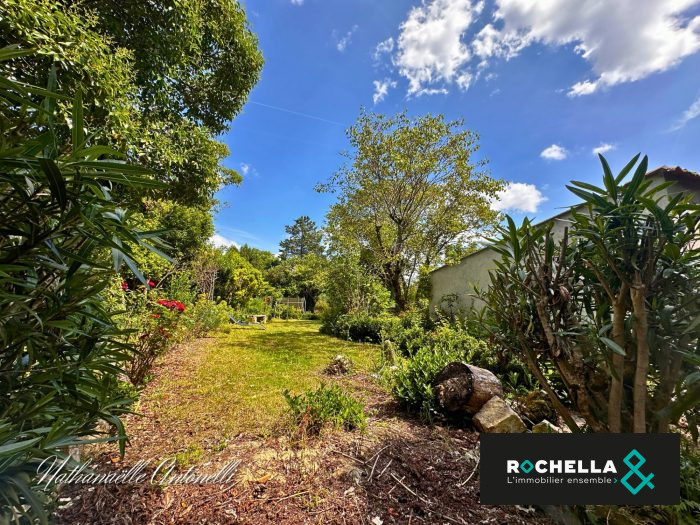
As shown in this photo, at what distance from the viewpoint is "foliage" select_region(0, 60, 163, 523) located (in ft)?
2.38

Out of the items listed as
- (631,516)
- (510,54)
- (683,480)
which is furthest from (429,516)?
(510,54)

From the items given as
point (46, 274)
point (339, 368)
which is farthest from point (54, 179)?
point (339, 368)

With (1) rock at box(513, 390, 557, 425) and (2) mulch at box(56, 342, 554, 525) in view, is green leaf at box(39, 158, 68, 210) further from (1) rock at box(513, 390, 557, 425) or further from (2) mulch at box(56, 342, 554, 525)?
(1) rock at box(513, 390, 557, 425)

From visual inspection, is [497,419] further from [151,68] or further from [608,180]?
[151,68]

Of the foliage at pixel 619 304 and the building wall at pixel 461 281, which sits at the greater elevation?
the building wall at pixel 461 281

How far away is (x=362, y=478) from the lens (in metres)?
1.88

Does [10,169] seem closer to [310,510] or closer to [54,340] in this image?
[54,340]

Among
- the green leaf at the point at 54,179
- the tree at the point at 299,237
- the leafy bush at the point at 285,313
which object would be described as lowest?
the leafy bush at the point at 285,313

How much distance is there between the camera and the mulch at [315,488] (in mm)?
1525

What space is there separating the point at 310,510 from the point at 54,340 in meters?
1.59

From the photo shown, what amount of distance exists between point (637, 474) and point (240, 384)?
3932 millimetres

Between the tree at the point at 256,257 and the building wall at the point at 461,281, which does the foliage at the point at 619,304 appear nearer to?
the building wall at the point at 461,281

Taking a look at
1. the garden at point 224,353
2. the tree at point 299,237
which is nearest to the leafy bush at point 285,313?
the garden at point 224,353

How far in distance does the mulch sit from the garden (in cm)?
1
